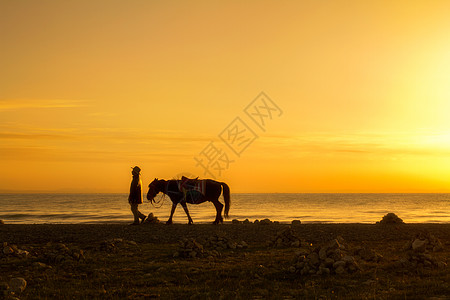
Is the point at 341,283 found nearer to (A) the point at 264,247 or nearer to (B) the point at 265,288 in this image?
(B) the point at 265,288

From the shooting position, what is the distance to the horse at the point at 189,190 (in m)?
27.4

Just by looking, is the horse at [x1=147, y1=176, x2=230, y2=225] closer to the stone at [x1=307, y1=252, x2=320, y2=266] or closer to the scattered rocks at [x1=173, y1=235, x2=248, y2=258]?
the scattered rocks at [x1=173, y1=235, x2=248, y2=258]

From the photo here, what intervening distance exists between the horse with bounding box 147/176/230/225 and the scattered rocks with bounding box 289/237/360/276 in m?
15.1

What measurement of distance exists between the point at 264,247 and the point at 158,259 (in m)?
4.41

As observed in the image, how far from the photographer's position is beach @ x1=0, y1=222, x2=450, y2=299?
9.90 meters

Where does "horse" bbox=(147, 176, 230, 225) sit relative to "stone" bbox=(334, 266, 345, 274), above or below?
above

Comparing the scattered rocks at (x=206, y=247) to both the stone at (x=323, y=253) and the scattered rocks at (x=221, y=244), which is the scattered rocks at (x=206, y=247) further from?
the stone at (x=323, y=253)

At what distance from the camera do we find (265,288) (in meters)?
10.4

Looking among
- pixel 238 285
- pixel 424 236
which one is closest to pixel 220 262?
pixel 238 285

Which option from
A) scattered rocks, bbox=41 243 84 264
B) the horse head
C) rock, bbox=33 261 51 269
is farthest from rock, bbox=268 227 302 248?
the horse head

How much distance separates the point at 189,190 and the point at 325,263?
16254 mm

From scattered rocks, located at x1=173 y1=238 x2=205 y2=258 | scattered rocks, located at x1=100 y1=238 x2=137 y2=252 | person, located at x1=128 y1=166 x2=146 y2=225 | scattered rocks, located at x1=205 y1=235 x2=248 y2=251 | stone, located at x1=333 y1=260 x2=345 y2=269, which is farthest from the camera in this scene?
person, located at x1=128 y1=166 x2=146 y2=225

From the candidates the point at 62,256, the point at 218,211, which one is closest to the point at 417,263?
the point at 62,256

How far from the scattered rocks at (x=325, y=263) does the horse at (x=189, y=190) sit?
49.5ft
